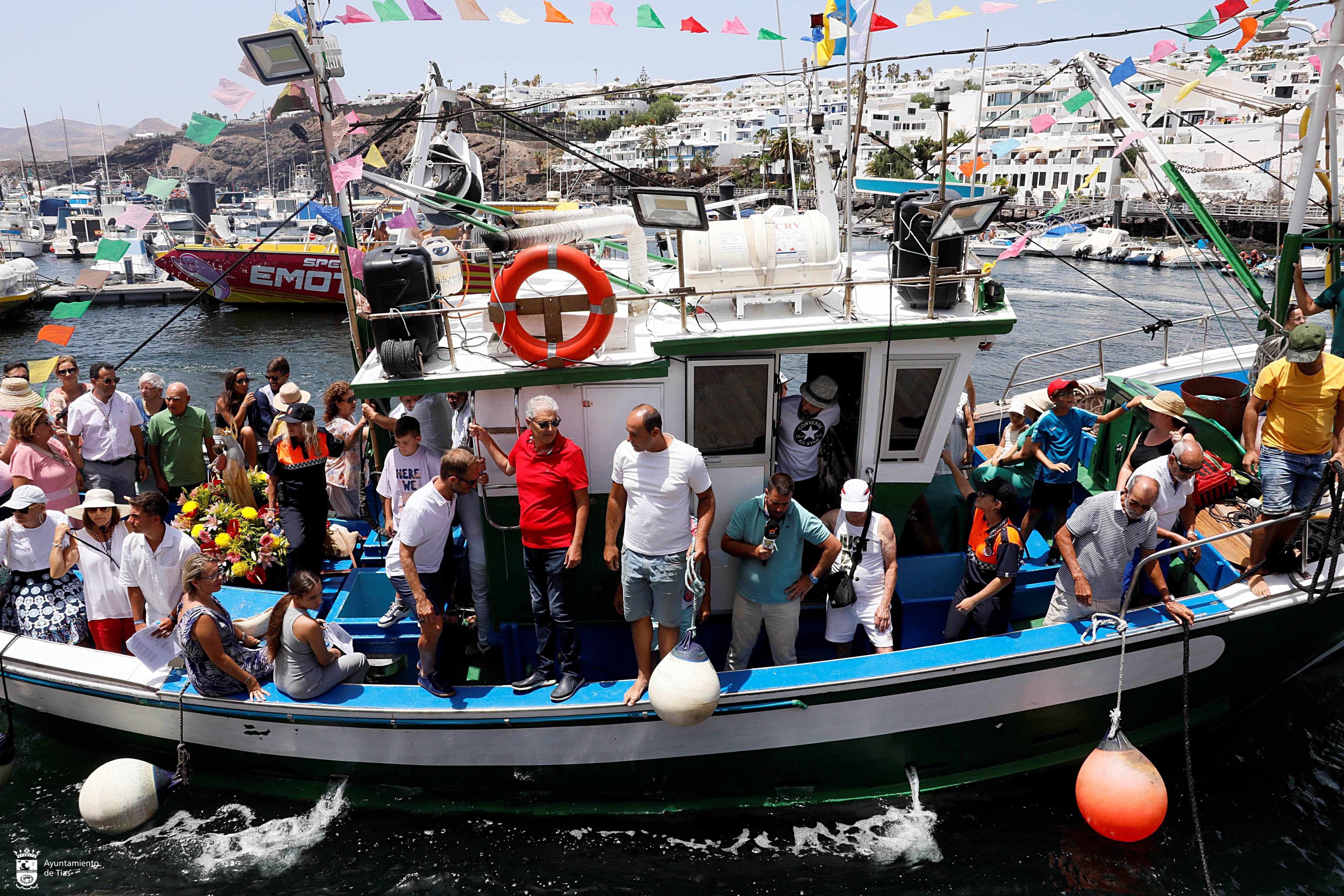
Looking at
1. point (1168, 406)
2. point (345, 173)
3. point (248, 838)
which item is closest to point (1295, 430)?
point (1168, 406)

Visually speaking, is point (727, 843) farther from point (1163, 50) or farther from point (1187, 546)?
point (1163, 50)

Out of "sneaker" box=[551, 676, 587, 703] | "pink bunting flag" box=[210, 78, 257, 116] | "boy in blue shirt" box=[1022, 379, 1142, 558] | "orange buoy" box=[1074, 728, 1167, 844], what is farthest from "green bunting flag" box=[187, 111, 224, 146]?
"orange buoy" box=[1074, 728, 1167, 844]

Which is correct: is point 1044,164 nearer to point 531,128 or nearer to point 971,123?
point 971,123

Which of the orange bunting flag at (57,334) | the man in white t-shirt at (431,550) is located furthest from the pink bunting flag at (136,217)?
the man in white t-shirt at (431,550)

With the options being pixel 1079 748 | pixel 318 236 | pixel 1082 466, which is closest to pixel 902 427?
pixel 1079 748

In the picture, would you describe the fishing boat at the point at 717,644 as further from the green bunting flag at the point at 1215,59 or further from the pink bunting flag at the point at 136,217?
the green bunting flag at the point at 1215,59

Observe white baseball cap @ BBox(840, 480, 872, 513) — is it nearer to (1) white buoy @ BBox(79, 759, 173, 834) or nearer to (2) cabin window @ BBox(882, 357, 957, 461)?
(2) cabin window @ BBox(882, 357, 957, 461)

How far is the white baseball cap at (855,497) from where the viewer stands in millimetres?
5141

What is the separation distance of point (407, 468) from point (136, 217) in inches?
135

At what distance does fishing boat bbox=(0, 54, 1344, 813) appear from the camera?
5051 millimetres

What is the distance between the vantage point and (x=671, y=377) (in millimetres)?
5281

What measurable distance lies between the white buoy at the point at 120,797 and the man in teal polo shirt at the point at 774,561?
3.68m

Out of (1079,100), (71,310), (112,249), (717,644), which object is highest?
(1079,100)

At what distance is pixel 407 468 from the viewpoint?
5500mm
